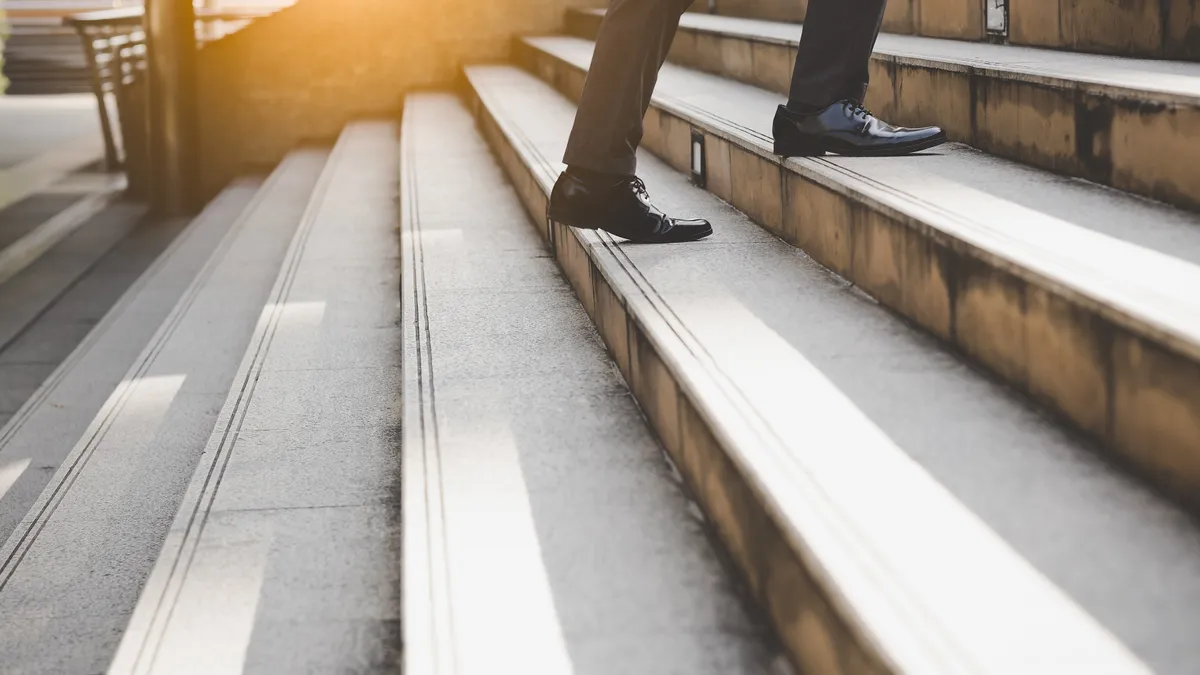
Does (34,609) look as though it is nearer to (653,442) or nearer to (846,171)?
(653,442)

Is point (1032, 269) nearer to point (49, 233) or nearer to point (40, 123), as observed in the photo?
point (49, 233)

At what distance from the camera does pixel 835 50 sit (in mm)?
1894

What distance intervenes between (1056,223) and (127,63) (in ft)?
24.3

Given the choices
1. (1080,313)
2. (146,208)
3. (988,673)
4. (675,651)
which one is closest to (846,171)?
(1080,313)

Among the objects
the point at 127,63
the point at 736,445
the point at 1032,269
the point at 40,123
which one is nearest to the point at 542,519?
the point at 736,445

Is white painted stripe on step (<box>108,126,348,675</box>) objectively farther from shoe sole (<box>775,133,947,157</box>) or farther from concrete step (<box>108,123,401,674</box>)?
shoe sole (<box>775,133,947,157</box>)

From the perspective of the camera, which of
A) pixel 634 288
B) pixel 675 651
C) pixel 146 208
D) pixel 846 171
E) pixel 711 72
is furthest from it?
pixel 146 208

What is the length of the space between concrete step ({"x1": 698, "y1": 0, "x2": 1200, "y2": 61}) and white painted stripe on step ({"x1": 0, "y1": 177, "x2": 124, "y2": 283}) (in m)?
4.56

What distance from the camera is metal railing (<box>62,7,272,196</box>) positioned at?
6.61m

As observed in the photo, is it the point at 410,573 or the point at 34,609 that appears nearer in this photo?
the point at 410,573

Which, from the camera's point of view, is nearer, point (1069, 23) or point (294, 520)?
point (294, 520)

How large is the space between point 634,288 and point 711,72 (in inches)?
90.6

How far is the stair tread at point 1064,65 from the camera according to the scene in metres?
1.57

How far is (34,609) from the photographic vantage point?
1.54m
